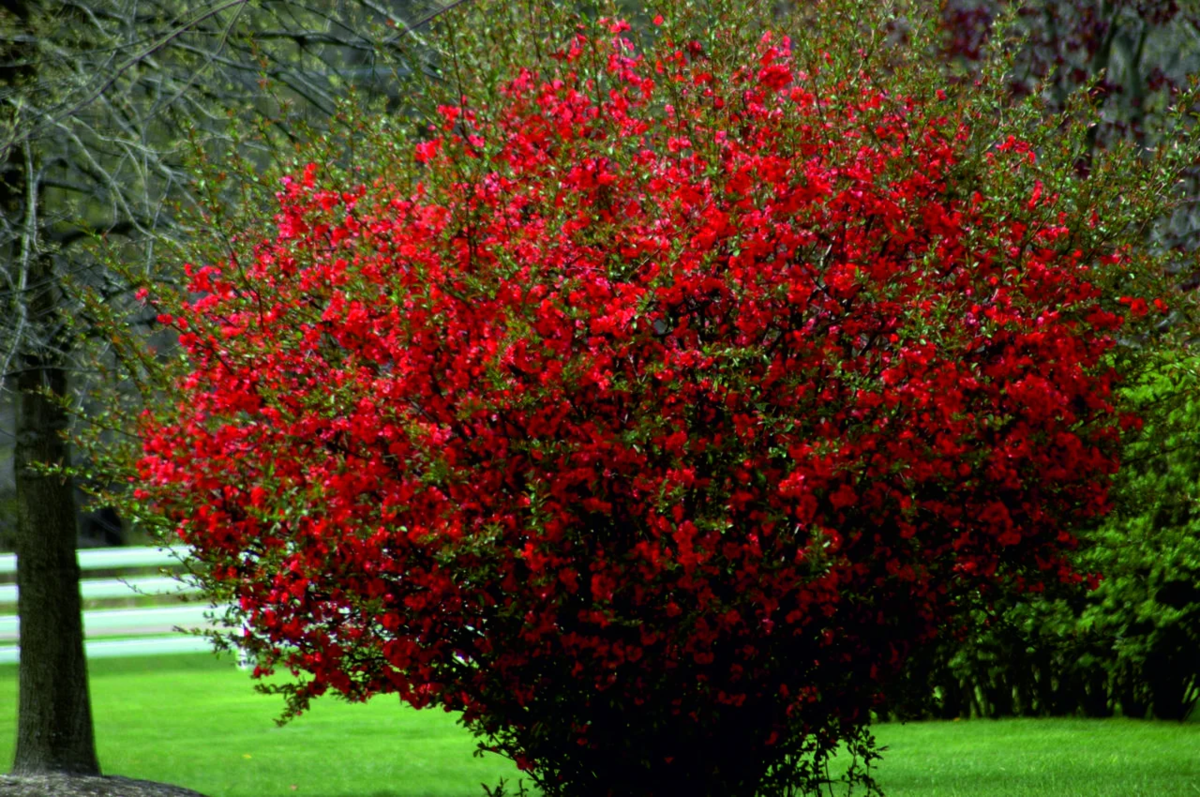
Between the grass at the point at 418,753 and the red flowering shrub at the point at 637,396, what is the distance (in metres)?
2.80

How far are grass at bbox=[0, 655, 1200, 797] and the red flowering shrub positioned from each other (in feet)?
9.18

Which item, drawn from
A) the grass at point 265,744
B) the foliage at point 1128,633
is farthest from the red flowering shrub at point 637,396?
the foliage at point 1128,633

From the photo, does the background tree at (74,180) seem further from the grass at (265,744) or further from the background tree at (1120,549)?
the background tree at (1120,549)

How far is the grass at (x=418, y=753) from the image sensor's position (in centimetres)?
830

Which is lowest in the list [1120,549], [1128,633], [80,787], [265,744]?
[80,787]

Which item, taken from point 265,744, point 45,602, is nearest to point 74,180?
point 45,602

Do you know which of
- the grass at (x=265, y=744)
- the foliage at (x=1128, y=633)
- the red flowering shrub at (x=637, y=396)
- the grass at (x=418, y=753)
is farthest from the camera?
the foliage at (x=1128, y=633)

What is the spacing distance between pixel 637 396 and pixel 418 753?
18.3 ft

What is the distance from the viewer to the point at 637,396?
16.3ft

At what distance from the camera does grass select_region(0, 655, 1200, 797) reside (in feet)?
27.2

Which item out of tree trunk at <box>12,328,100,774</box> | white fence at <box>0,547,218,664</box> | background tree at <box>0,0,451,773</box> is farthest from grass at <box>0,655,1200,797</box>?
white fence at <box>0,547,218,664</box>

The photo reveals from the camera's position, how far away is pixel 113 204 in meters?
7.20

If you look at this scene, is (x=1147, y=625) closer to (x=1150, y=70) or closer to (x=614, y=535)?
(x=1150, y=70)

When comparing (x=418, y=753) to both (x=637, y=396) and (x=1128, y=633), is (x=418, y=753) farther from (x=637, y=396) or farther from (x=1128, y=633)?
(x=637, y=396)
